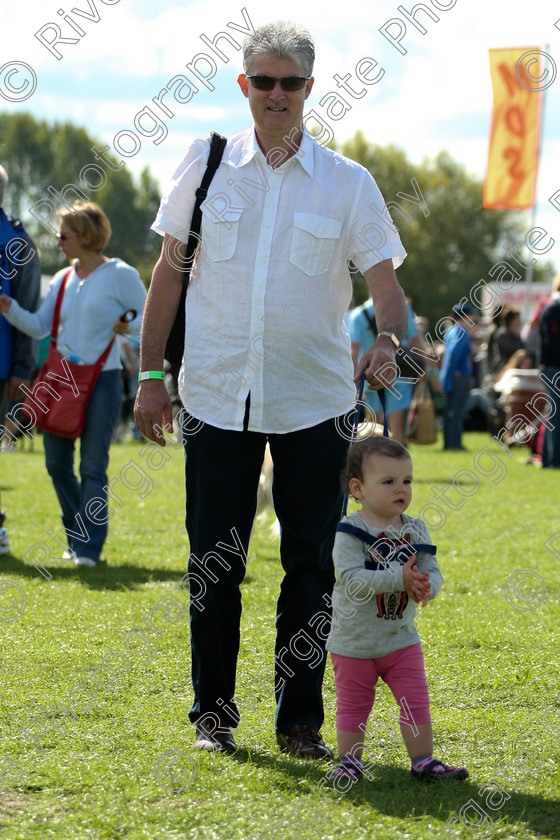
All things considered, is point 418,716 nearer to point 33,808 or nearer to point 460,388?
point 33,808

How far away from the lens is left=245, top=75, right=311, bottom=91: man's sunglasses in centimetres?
327

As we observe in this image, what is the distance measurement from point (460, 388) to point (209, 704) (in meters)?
13.1

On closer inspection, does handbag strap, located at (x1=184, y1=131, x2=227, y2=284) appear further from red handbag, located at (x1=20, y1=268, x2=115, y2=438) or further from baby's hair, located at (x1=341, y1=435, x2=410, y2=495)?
red handbag, located at (x1=20, y1=268, x2=115, y2=438)

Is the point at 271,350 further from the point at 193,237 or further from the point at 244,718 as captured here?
the point at 244,718

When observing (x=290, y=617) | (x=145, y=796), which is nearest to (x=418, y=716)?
(x=290, y=617)

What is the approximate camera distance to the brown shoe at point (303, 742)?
3.40 meters

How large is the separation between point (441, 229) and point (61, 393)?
167 ft

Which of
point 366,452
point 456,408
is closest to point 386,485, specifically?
point 366,452

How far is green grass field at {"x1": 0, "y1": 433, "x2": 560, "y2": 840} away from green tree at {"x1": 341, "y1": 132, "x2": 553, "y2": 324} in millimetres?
47849

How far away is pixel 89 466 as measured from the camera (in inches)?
262

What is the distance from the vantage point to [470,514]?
945cm

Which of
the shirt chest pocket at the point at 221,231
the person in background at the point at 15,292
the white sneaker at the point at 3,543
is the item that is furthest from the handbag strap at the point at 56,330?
the shirt chest pocket at the point at 221,231

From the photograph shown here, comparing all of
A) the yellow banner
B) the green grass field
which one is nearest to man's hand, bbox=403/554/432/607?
the green grass field

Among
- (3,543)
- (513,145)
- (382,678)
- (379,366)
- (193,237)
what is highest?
(513,145)
